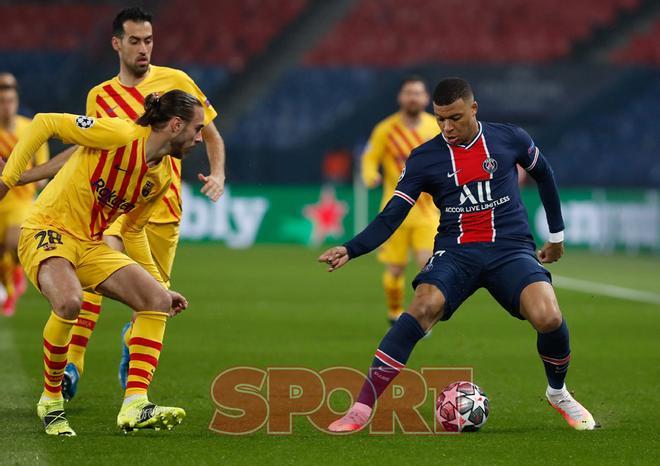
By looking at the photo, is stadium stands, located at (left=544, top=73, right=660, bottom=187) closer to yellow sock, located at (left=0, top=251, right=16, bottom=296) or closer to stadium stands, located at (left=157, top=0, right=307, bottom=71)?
stadium stands, located at (left=157, top=0, right=307, bottom=71)

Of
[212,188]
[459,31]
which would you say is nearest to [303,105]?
[459,31]

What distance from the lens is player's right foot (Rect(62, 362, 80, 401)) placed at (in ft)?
22.7

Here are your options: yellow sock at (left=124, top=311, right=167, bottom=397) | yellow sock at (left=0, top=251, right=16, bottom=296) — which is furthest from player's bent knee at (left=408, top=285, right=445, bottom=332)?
yellow sock at (left=0, top=251, right=16, bottom=296)

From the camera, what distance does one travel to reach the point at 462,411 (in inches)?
241

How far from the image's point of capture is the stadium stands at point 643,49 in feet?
96.6

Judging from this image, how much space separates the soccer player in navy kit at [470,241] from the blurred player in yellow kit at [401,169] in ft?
14.3

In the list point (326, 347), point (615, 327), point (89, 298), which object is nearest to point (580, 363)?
point (326, 347)

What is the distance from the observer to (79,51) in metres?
25.4

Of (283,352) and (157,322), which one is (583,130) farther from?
(157,322)

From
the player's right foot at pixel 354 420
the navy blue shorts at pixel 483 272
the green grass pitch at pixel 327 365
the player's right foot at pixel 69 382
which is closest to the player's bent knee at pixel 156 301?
the green grass pitch at pixel 327 365

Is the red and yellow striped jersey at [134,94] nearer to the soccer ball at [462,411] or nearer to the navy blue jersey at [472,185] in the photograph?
the navy blue jersey at [472,185]

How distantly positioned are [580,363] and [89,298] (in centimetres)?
366

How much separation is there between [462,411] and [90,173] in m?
2.10

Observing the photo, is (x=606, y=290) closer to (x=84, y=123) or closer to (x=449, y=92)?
(x=449, y=92)
